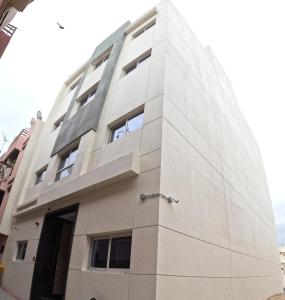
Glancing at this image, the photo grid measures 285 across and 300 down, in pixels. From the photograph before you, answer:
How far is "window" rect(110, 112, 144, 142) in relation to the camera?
818 cm

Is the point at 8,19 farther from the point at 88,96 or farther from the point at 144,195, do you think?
the point at 144,195

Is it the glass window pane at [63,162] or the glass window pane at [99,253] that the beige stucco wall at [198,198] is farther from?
the glass window pane at [63,162]

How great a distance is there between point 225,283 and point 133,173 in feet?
16.7

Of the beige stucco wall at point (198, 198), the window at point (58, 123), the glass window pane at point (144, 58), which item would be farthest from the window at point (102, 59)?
the beige stucco wall at point (198, 198)

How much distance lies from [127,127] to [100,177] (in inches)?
92.7

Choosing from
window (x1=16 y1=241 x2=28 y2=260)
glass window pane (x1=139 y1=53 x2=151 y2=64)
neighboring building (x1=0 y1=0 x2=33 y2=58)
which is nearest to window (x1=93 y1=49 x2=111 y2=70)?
glass window pane (x1=139 y1=53 x2=151 y2=64)

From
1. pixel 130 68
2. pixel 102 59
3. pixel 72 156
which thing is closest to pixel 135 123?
pixel 72 156

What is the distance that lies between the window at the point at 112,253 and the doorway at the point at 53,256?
2181mm

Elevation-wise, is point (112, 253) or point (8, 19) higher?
point (8, 19)

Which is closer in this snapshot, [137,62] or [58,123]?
[137,62]

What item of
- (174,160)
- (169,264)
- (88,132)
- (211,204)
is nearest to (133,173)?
(174,160)

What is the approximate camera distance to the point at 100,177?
7219mm

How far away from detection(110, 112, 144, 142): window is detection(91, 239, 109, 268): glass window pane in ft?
12.2

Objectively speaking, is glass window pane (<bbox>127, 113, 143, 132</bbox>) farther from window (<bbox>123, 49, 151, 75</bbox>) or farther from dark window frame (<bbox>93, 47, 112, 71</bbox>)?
dark window frame (<bbox>93, 47, 112, 71</bbox>)
